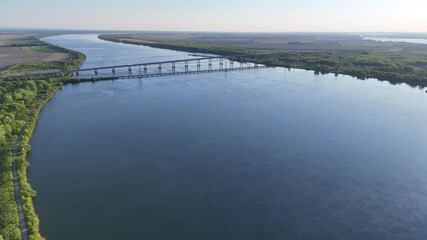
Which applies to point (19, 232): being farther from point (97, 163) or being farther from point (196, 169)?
point (196, 169)

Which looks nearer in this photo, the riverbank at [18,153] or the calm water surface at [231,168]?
the riverbank at [18,153]

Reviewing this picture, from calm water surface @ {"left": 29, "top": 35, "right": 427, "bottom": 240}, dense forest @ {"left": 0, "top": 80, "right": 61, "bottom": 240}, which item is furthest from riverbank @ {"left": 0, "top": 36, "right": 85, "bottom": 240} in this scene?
calm water surface @ {"left": 29, "top": 35, "right": 427, "bottom": 240}

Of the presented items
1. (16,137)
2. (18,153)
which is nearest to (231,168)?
(18,153)

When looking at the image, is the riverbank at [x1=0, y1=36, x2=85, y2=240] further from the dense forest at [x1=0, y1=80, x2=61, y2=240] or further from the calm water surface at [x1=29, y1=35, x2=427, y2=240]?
the calm water surface at [x1=29, y1=35, x2=427, y2=240]

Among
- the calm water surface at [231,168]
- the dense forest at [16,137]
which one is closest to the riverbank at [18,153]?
the dense forest at [16,137]

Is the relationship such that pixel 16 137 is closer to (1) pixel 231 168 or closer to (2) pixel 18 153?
(2) pixel 18 153

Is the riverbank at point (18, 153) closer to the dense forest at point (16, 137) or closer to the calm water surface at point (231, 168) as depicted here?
the dense forest at point (16, 137)
